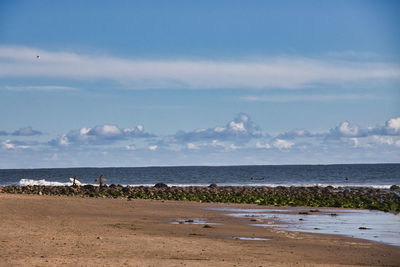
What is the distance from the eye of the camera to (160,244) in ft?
62.2

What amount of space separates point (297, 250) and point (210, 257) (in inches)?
142

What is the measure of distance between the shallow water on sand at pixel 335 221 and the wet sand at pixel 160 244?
56.4 inches

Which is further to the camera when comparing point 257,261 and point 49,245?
point 49,245

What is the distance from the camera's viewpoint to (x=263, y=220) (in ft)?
95.3

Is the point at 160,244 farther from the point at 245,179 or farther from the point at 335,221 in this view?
the point at 245,179

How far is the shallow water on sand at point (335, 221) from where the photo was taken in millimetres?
23703

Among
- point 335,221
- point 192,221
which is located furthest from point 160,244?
point 335,221

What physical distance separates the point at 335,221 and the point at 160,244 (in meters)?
13.1

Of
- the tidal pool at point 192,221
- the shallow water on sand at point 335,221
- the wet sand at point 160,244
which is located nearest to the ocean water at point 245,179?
the shallow water on sand at point 335,221

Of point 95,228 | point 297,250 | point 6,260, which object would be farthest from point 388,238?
point 6,260

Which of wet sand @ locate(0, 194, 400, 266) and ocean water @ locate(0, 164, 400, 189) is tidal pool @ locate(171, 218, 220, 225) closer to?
wet sand @ locate(0, 194, 400, 266)

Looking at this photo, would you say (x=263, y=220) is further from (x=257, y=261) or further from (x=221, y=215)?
(x=257, y=261)

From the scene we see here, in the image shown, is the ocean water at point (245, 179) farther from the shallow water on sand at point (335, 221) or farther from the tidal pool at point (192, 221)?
the tidal pool at point (192, 221)

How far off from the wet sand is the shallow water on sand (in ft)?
4.70
